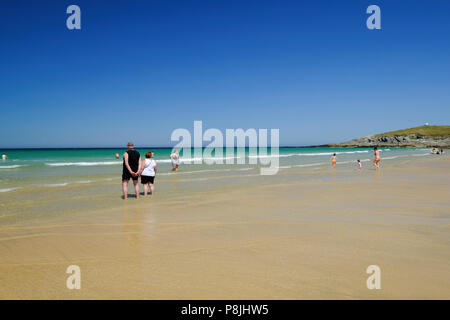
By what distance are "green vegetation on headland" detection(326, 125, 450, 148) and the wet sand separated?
142698 mm

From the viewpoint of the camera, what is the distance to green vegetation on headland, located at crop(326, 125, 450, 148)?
136m

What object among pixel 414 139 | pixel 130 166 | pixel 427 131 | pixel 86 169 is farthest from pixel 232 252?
pixel 427 131

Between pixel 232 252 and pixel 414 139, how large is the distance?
17291 cm

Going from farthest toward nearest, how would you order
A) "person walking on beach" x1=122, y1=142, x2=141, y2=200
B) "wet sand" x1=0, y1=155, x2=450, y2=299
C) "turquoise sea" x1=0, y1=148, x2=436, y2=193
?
"turquoise sea" x1=0, y1=148, x2=436, y2=193
"person walking on beach" x1=122, y1=142, x2=141, y2=200
"wet sand" x1=0, y1=155, x2=450, y2=299

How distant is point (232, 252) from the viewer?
4.95 metres

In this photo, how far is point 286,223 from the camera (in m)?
6.93

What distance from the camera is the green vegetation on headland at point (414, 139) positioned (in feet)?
446

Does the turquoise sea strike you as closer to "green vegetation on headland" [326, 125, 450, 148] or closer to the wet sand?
the wet sand

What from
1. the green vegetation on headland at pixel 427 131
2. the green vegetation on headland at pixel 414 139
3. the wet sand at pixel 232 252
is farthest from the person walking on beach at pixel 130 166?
the green vegetation on headland at pixel 427 131

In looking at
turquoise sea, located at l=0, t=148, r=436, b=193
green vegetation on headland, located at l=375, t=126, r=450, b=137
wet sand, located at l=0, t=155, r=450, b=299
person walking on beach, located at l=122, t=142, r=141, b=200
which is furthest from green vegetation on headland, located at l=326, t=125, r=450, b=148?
person walking on beach, located at l=122, t=142, r=141, b=200
